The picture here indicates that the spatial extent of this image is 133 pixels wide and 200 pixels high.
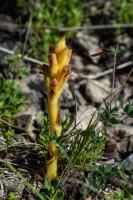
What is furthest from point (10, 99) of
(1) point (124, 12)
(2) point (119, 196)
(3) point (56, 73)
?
(1) point (124, 12)

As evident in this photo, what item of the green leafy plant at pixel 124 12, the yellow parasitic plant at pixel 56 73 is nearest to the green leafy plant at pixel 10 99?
the yellow parasitic plant at pixel 56 73

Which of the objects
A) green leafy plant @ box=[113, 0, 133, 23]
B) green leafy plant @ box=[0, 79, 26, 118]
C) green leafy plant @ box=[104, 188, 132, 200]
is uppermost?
green leafy plant @ box=[113, 0, 133, 23]

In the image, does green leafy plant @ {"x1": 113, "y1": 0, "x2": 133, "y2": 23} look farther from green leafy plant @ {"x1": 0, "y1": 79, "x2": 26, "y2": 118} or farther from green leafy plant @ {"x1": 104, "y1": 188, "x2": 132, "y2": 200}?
green leafy plant @ {"x1": 104, "y1": 188, "x2": 132, "y2": 200}

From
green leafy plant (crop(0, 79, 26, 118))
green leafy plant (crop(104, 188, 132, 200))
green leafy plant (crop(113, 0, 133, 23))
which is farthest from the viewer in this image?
green leafy plant (crop(113, 0, 133, 23))

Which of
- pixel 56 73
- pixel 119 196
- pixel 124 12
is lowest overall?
pixel 119 196

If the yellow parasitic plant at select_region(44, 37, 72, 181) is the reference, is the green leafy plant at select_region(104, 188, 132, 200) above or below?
below

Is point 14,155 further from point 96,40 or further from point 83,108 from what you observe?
point 96,40

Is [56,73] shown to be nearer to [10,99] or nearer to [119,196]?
[119,196]

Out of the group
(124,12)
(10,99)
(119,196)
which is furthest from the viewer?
(124,12)

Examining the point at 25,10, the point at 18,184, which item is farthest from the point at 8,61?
the point at 18,184

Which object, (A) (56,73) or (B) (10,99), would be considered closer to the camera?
(A) (56,73)

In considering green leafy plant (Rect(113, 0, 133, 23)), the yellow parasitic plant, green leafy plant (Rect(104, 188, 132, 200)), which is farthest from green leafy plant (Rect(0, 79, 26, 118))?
green leafy plant (Rect(113, 0, 133, 23))

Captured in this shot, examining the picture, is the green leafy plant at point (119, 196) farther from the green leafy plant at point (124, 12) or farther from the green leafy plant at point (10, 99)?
the green leafy plant at point (124, 12)
